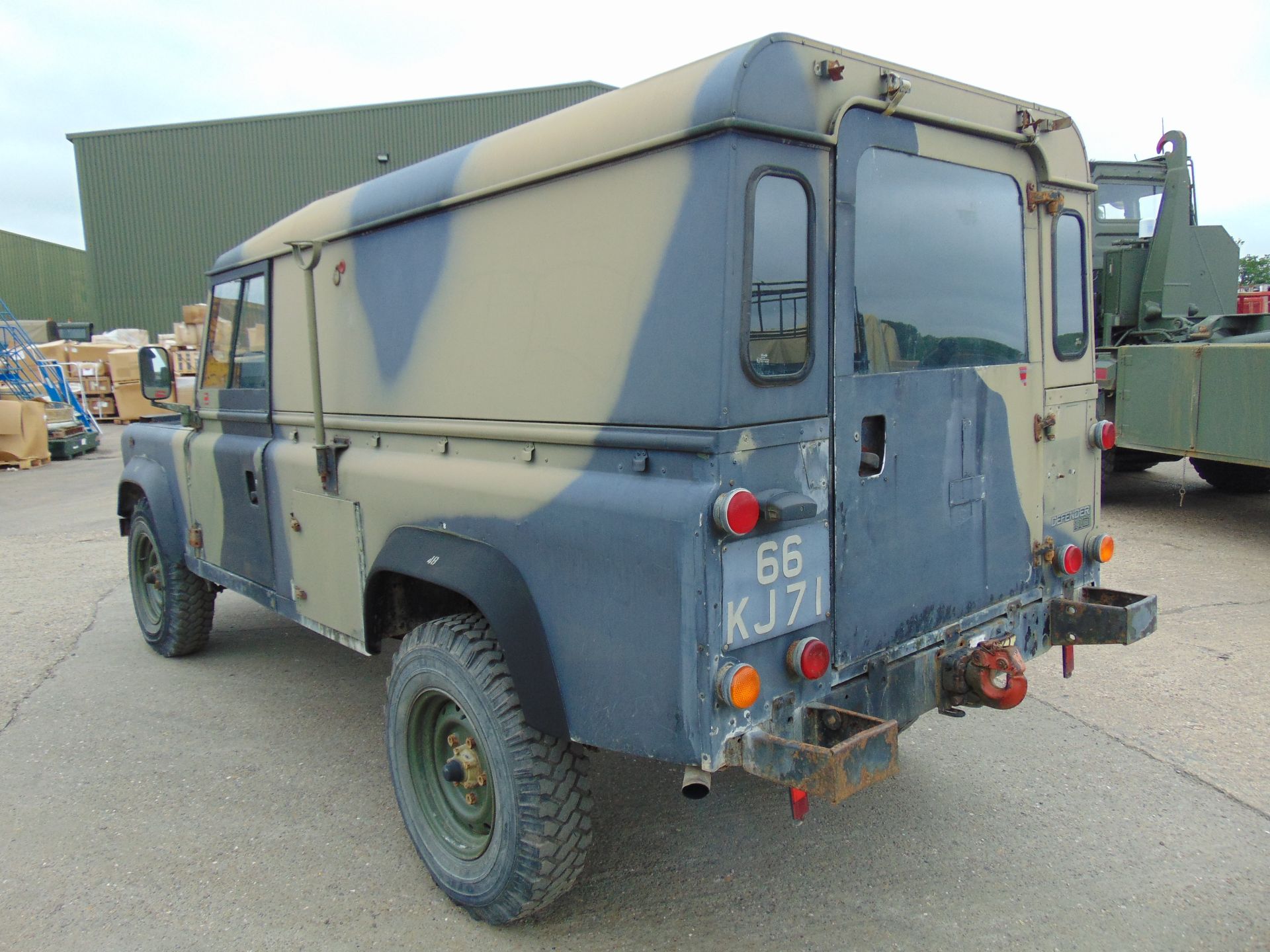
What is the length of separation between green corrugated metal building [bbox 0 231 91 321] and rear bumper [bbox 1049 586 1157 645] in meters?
41.1

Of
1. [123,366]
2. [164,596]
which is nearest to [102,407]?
[123,366]

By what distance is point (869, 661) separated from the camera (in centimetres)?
267

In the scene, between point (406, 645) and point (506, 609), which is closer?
point (506, 609)

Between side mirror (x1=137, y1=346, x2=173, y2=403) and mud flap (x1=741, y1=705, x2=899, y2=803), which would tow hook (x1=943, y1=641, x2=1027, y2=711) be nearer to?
mud flap (x1=741, y1=705, x2=899, y2=803)

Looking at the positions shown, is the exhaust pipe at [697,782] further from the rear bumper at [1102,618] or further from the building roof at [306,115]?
the building roof at [306,115]

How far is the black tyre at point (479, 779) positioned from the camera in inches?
102

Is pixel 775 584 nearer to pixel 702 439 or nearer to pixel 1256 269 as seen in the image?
pixel 702 439

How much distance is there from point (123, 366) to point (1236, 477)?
63.4 feet

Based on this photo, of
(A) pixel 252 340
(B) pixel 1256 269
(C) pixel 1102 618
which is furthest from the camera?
(B) pixel 1256 269

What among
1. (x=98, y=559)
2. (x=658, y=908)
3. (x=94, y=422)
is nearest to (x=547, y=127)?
(x=658, y=908)

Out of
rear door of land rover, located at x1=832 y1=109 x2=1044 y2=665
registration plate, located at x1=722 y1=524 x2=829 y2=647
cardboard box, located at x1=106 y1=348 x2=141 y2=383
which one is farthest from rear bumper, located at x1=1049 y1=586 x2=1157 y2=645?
cardboard box, located at x1=106 y1=348 x2=141 y2=383

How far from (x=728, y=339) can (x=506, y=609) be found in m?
1.02

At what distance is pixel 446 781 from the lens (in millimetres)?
3037

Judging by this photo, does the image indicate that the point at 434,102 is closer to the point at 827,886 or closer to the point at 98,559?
the point at 98,559
